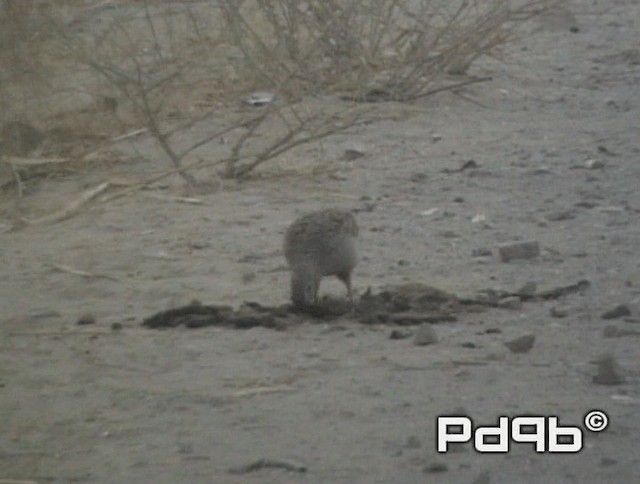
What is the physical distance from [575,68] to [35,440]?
7.12 meters

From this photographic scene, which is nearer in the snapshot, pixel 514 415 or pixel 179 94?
pixel 514 415

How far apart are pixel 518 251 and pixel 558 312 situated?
0.87 meters

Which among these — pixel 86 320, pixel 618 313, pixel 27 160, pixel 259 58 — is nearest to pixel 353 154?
pixel 259 58

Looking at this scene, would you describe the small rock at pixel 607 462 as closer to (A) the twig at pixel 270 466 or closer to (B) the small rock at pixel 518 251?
(A) the twig at pixel 270 466

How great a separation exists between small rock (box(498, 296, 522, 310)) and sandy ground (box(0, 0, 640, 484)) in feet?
0.08

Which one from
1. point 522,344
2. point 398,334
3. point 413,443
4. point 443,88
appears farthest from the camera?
point 443,88

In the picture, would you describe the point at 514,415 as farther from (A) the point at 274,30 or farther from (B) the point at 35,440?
(A) the point at 274,30

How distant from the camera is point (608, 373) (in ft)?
15.7

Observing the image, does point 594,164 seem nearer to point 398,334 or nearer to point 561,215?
point 561,215

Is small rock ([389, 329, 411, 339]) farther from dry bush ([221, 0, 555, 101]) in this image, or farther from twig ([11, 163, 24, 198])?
dry bush ([221, 0, 555, 101])

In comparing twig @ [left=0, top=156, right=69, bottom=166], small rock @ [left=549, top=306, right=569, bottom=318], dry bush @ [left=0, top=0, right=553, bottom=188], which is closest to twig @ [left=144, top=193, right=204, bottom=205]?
dry bush @ [left=0, top=0, right=553, bottom=188]

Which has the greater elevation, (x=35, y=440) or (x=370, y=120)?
(x=370, y=120)

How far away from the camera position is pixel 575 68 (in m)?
11.1

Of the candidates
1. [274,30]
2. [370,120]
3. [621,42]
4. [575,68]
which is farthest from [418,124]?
[621,42]
